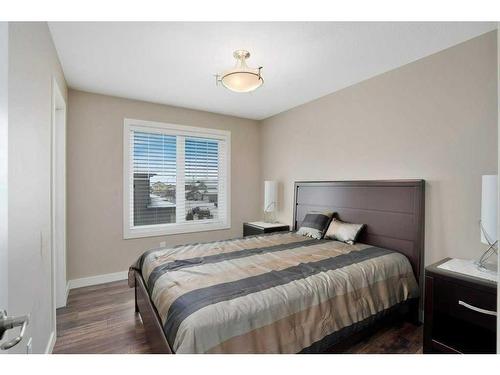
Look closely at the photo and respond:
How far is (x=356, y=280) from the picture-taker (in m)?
1.89

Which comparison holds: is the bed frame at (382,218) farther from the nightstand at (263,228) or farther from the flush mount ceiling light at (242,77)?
the flush mount ceiling light at (242,77)

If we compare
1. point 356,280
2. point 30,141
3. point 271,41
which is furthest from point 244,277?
point 271,41

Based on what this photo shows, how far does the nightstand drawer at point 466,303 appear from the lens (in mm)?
1597

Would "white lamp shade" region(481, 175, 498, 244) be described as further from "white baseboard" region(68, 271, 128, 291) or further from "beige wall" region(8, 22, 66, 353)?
"white baseboard" region(68, 271, 128, 291)

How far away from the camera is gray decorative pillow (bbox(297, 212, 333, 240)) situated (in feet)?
10.0

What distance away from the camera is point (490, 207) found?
1.74 metres

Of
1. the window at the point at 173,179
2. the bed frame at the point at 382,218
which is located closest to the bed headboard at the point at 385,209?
the bed frame at the point at 382,218

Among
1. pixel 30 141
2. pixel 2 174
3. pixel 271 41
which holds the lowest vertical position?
pixel 2 174

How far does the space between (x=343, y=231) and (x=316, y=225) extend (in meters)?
0.37

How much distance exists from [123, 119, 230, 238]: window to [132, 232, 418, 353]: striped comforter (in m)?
1.47
